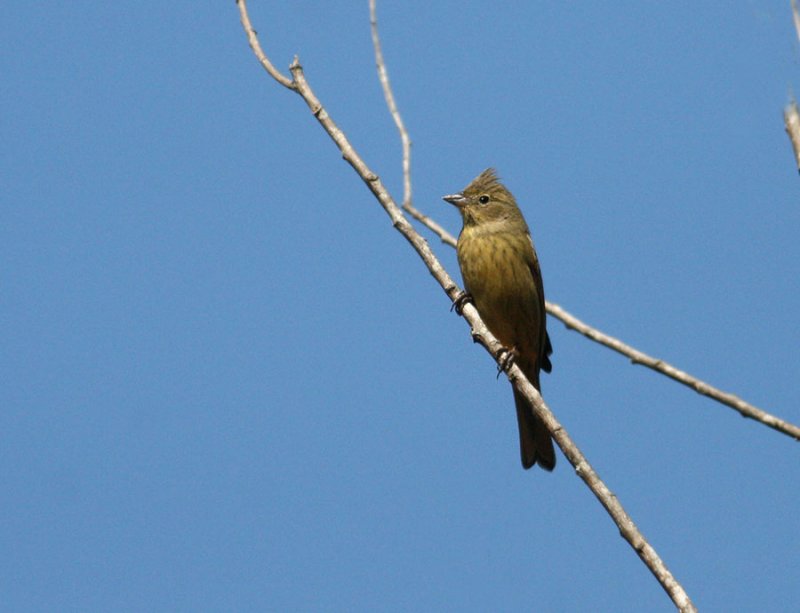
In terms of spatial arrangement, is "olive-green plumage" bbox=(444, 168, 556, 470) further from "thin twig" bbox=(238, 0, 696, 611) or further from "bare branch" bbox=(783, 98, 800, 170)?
"bare branch" bbox=(783, 98, 800, 170)

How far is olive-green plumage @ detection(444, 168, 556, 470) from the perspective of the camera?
6891 millimetres

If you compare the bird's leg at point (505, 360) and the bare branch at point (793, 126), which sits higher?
the bird's leg at point (505, 360)

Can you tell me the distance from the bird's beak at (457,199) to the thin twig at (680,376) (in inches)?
140

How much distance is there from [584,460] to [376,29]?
7.54 feet

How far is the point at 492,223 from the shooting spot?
23.5ft

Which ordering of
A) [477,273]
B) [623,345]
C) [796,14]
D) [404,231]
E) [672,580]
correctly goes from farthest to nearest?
[477,273]
[404,231]
[623,345]
[796,14]
[672,580]

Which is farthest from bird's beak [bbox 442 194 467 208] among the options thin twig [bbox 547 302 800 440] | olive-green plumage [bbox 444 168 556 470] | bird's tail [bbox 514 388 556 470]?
thin twig [bbox 547 302 800 440]

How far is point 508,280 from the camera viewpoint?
691cm

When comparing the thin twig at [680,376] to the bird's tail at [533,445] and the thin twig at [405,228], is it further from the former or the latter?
the bird's tail at [533,445]

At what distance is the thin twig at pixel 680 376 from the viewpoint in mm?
2984

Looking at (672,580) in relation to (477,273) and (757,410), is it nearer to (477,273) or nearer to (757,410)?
(757,410)

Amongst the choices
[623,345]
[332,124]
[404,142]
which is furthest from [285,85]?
[623,345]

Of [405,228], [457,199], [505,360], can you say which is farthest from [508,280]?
[405,228]

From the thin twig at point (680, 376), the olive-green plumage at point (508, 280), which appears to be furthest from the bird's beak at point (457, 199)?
the thin twig at point (680, 376)
